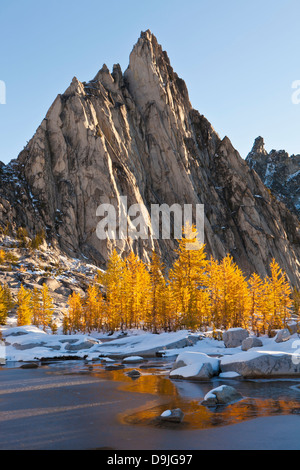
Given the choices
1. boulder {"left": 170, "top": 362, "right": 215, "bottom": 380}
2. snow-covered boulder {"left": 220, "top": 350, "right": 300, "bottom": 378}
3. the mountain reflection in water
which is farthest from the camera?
snow-covered boulder {"left": 220, "top": 350, "right": 300, "bottom": 378}

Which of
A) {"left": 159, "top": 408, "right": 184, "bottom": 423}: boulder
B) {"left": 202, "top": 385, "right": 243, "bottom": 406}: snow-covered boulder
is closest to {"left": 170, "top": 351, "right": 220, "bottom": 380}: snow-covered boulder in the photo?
{"left": 202, "top": 385, "right": 243, "bottom": 406}: snow-covered boulder

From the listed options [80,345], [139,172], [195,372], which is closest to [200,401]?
[195,372]

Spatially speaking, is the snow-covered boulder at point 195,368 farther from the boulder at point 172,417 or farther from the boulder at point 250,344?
the boulder at point 172,417

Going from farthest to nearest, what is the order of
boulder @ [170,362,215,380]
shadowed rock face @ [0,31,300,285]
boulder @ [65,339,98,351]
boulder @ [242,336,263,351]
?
1. shadowed rock face @ [0,31,300,285]
2. boulder @ [65,339,98,351]
3. boulder @ [242,336,263,351]
4. boulder @ [170,362,215,380]

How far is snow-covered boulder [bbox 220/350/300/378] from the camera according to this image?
17.1 meters

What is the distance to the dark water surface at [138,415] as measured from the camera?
8.07 meters

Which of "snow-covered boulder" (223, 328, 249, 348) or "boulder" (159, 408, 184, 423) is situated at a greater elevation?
"boulder" (159, 408, 184, 423)

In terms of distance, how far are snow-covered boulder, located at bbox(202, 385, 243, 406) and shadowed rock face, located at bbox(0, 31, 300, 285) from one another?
247 ft

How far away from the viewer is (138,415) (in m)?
10.6

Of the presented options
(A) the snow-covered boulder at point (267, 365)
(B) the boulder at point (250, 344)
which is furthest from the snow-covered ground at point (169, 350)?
(B) the boulder at point (250, 344)

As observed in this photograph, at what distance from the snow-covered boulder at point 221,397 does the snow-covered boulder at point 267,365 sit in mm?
4983

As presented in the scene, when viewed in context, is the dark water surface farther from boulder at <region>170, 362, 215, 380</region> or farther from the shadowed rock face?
the shadowed rock face
